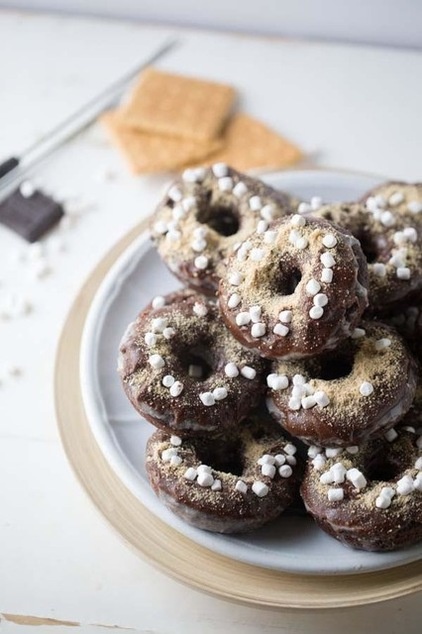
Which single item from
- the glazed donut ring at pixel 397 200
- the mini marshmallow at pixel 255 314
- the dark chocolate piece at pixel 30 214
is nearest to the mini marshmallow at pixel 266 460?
the mini marshmallow at pixel 255 314

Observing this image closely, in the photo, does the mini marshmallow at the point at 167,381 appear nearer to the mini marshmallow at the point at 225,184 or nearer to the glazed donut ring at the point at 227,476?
the glazed donut ring at the point at 227,476

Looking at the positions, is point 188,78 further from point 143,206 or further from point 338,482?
point 338,482

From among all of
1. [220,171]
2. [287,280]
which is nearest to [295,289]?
[287,280]

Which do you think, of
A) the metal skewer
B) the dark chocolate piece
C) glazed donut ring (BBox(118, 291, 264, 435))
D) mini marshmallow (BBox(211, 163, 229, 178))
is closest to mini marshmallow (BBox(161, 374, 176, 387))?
glazed donut ring (BBox(118, 291, 264, 435))

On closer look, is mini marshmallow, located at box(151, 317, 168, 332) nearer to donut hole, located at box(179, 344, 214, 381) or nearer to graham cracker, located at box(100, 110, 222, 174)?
donut hole, located at box(179, 344, 214, 381)

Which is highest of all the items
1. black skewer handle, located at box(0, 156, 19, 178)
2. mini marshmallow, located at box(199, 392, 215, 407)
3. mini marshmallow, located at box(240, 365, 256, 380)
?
black skewer handle, located at box(0, 156, 19, 178)

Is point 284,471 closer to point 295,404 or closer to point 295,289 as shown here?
point 295,404

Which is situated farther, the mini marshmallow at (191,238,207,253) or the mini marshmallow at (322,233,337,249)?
the mini marshmallow at (191,238,207,253)

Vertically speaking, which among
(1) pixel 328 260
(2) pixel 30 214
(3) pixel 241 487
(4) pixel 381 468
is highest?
(1) pixel 328 260
